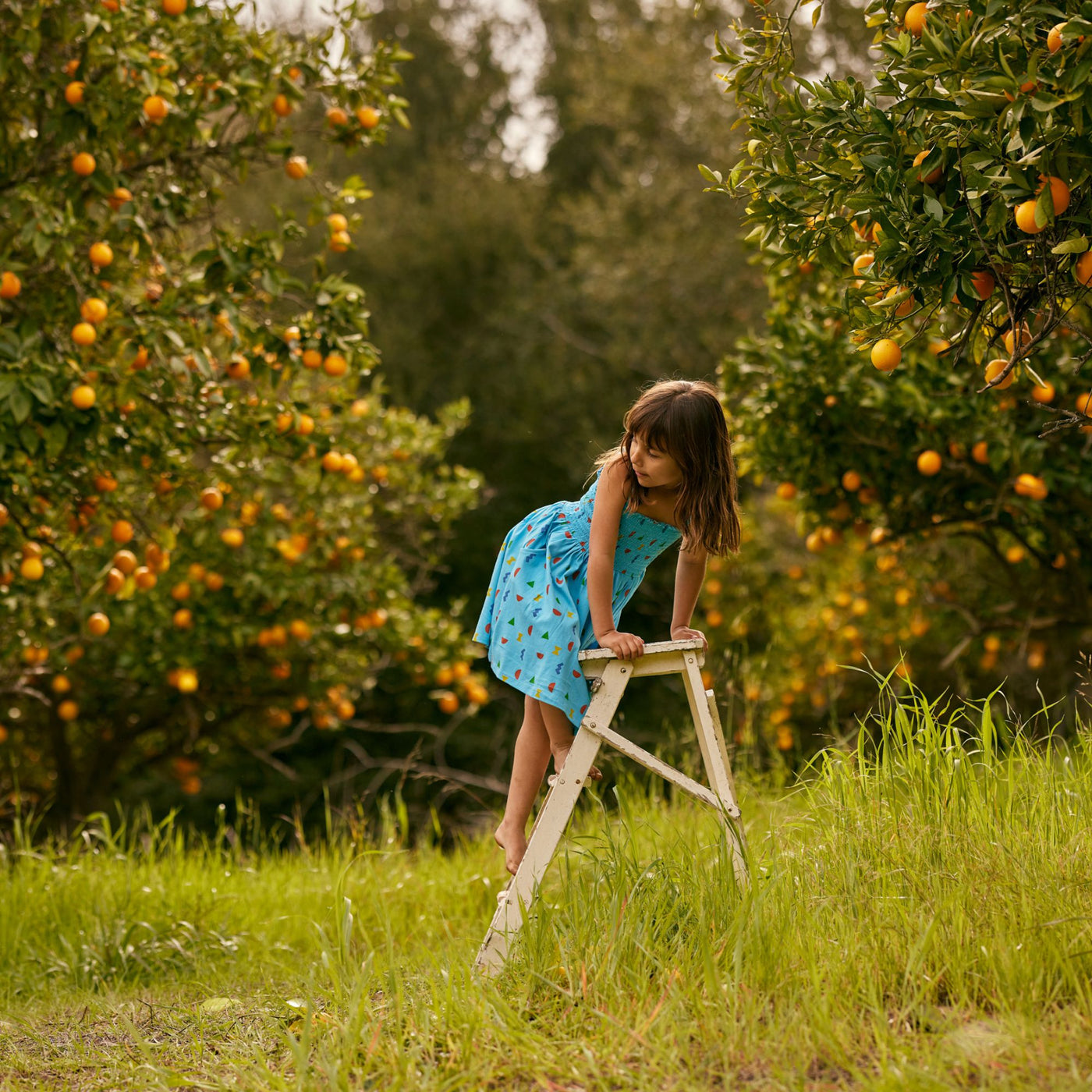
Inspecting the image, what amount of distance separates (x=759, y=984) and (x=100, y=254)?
3045 mm

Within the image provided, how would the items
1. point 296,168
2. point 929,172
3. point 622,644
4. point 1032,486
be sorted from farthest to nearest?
point 296,168
point 1032,486
point 622,644
point 929,172

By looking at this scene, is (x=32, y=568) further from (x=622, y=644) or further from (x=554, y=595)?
(x=622, y=644)

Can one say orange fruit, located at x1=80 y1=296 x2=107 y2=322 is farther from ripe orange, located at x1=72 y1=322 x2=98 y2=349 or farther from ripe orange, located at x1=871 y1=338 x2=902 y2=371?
ripe orange, located at x1=871 y1=338 x2=902 y2=371

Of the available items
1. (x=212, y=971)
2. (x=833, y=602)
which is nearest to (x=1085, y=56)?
(x=212, y=971)

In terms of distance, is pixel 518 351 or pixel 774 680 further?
pixel 518 351

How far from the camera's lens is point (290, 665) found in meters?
6.74

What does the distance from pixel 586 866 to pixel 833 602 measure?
437 centimetres

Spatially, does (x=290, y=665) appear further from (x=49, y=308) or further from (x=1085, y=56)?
(x=1085, y=56)

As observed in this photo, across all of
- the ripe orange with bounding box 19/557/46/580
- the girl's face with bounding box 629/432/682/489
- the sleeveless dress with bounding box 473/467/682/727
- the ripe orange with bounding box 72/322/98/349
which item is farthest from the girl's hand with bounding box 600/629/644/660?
the ripe orange with bounding box 19/557/46/580

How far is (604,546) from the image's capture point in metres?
2.45

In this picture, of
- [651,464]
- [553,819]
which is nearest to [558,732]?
[553,819]

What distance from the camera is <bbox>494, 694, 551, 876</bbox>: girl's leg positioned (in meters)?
2.65

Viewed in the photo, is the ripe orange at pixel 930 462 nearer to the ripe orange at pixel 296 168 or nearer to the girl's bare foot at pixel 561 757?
the girl's bare foot at pixel 561 757

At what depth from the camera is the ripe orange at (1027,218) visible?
200cm
